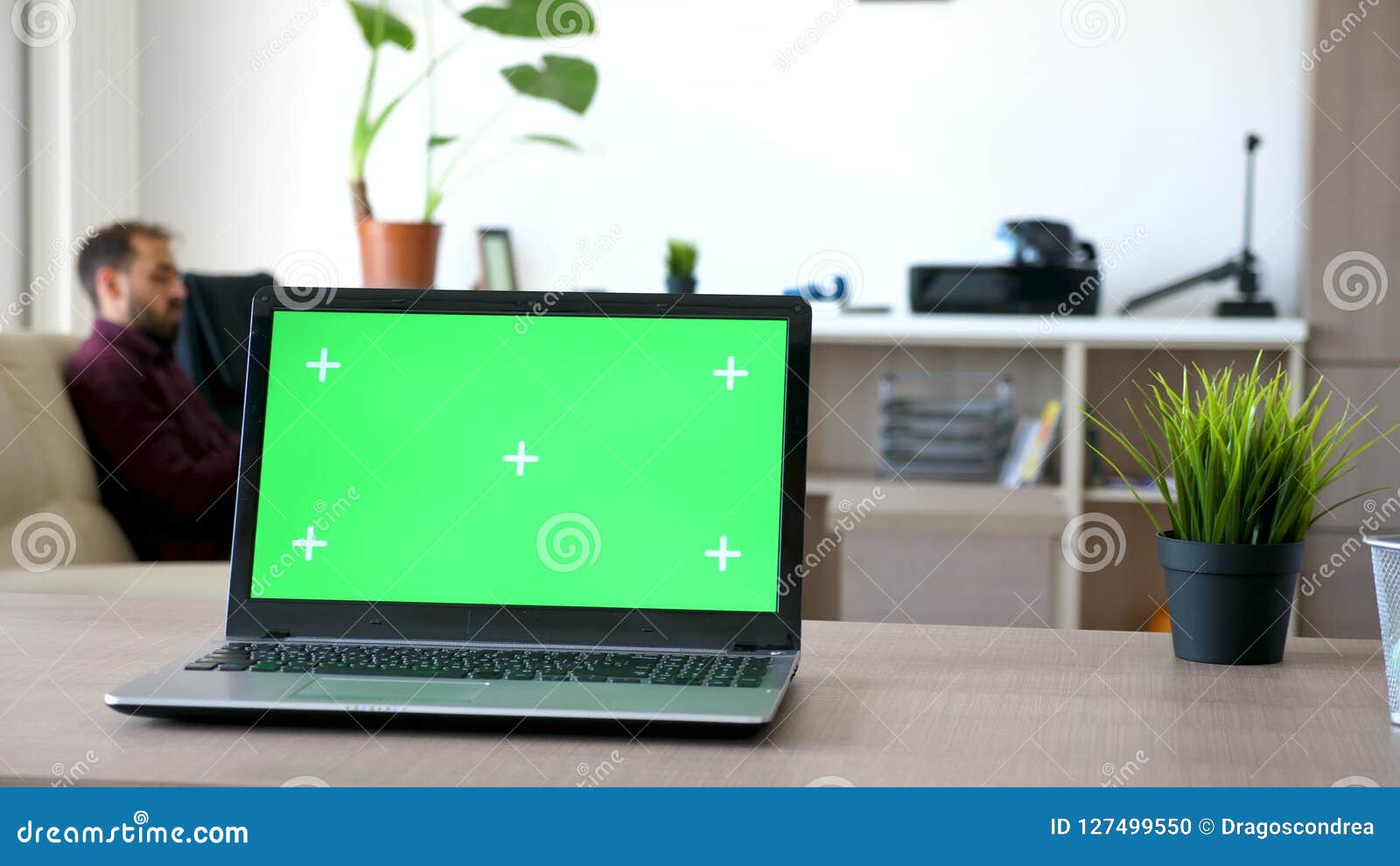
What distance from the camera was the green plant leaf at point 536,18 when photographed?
290 cm

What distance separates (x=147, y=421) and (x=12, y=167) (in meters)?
1.68

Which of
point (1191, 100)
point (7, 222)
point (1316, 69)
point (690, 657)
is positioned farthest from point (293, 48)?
point (690, 657)

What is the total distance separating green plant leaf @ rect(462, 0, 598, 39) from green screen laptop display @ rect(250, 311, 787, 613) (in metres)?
1.96

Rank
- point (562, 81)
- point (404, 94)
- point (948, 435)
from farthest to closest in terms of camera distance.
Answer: point (948, 435), point (404, 94), point (562, 81)

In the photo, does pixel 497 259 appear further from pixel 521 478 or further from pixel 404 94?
pixel 521 478

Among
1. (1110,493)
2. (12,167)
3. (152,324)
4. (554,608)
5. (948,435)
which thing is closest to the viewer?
(554,608)

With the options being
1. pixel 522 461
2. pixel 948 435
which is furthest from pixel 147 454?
pixel 948 435

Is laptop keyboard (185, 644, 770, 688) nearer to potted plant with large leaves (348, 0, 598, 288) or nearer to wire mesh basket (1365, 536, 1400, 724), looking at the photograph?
wire mesh basket (1365, 536, 1400, 724)

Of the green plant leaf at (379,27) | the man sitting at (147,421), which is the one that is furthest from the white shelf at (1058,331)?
the man sitting at (147,421)

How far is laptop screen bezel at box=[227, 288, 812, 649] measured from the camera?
2.96 ft

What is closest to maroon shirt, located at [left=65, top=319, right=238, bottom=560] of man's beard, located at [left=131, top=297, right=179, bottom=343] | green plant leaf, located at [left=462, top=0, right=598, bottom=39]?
man's beard, located at [left=131, top=297, right=179, bottom=343]

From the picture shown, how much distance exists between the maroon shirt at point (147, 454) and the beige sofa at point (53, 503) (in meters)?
0.03

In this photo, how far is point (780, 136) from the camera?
359 centimetres

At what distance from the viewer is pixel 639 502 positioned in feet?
3.08
